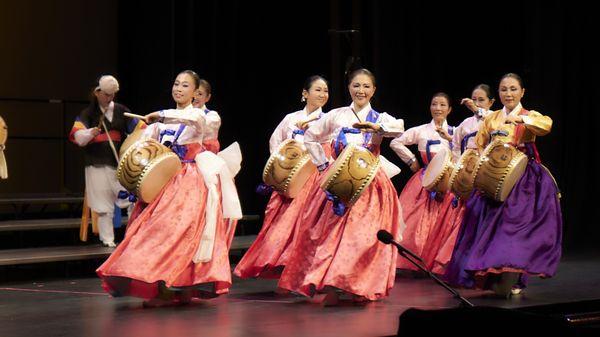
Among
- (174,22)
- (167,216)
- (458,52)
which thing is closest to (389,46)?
(458,52)

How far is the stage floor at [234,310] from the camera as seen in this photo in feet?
14.1

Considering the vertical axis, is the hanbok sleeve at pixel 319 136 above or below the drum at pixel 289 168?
above

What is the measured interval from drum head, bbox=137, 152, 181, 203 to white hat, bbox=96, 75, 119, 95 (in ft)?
5.82

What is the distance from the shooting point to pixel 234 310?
4977 millimetres

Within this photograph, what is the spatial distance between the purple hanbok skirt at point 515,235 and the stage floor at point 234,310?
159 millimetres

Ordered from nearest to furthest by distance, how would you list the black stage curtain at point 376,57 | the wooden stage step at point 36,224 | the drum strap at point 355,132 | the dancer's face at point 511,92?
1. the drum strap at point 355,132
2. the dancer's face at point 511,92
3. the wooden stage step at point 36,224
4. the black stage curtain at point 376,57

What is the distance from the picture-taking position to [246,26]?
7.93 m

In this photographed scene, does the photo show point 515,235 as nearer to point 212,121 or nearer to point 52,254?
point 212,121

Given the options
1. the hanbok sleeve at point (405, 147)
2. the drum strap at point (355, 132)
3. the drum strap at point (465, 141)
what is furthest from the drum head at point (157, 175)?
the hanbok sleeve at point (405, 147)

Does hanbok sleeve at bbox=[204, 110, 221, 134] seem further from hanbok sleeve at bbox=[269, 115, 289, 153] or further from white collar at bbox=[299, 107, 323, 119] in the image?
hanbok sleeve at bbox=[269, 115, 289, 153]

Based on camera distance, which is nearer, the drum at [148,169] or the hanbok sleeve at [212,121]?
the drum at [148,169]

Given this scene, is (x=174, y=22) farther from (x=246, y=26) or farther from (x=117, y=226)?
(x=117, y=226)

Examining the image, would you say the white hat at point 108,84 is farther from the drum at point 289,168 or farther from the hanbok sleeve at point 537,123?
the hanbok sleeve at point 537,123

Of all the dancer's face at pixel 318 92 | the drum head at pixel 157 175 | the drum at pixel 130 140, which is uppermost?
the dancer's face at pixel 318 92
